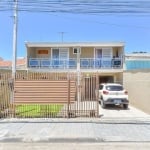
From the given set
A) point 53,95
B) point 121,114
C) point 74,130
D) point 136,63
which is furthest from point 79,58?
point 74,130

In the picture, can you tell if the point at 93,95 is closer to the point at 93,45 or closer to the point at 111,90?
the point at 111,90

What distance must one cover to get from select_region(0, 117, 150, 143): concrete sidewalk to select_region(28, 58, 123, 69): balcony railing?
619 inches

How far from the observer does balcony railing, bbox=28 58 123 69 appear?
32.6 m

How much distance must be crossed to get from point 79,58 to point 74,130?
748 inches

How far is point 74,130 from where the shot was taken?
13898 mm

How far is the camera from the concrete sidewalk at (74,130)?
1209cm

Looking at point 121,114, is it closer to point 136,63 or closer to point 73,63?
point 136,63

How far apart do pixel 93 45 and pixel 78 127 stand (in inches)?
753

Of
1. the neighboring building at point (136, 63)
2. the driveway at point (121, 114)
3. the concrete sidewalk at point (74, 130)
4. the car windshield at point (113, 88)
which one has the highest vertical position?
the neighboring building at point (136, 63)

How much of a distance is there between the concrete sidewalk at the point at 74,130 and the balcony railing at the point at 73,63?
15.7 metres

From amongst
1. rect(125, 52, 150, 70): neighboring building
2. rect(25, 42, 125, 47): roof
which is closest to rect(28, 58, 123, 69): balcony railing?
rect(125, 52, 150, 70): neighboring building

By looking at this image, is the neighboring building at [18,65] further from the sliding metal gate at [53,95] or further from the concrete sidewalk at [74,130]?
the concrete sidewalk at [74,130]

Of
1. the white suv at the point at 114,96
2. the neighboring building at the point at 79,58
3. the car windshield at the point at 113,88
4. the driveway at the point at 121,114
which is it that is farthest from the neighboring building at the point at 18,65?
the driveway at the point at 121,114

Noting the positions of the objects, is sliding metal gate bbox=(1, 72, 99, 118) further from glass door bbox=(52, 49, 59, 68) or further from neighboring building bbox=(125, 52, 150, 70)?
glass door bbox=(52, 49, 59, 68)
